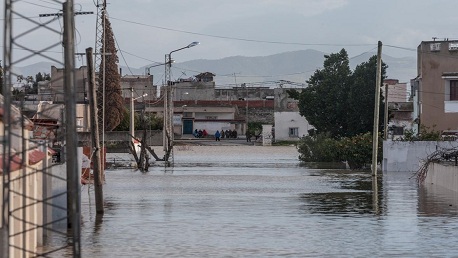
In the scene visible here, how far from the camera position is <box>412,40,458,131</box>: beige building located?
234ft

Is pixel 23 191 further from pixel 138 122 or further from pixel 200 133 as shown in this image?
pixel 200 133

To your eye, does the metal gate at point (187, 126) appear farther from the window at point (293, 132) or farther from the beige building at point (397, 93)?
the beige building at point (397, 93)

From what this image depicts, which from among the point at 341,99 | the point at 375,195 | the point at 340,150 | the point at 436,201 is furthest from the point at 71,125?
the point at 341,99

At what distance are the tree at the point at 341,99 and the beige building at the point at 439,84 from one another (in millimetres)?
16066

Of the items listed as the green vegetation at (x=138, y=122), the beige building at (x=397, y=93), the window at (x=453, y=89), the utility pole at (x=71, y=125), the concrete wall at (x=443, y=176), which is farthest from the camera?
the green vegetation at (x=138, y=122)

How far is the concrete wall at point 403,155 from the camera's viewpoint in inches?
2457

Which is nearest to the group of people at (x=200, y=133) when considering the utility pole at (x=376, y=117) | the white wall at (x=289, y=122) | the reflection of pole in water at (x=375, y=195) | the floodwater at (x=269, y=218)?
the white wall at (x=289, y=122)

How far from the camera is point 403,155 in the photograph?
209 ft

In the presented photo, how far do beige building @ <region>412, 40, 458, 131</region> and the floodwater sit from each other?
1775 centimetres

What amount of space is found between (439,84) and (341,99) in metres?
19.2

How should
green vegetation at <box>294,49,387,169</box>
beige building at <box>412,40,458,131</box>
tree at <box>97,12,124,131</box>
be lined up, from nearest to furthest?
beige building at <box>412,40,458,131</box>, tree at <box>97,12,124,131</box>, green vegetation at <box>294,49,387,169</box>

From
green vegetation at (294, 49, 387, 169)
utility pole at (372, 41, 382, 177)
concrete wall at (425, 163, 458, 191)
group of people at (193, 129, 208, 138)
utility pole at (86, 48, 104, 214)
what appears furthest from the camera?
group of people at (193, 129, 208, 138)

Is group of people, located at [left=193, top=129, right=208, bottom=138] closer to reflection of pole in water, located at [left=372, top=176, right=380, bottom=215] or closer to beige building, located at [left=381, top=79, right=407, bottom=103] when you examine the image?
beige building, located at [left=381, top=79, right=407, bottom=103]

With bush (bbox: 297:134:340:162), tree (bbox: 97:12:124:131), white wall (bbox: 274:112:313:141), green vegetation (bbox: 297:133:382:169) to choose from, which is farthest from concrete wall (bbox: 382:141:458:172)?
white wall (bbox: 274:112:313:141)
